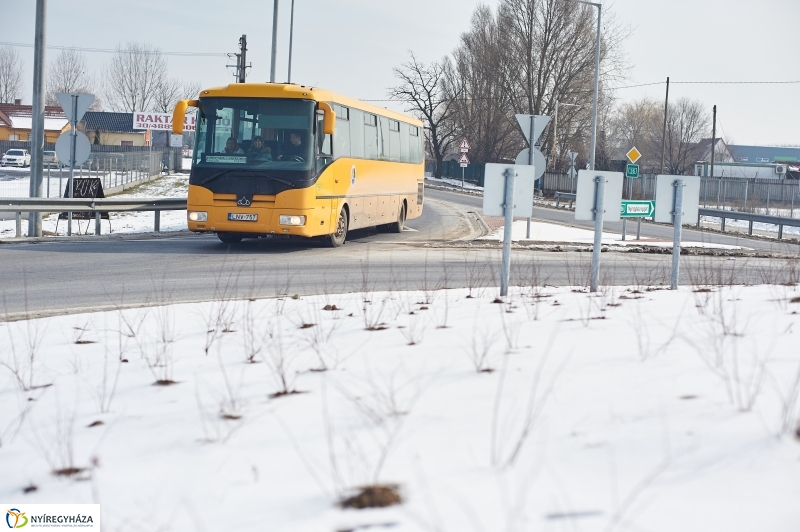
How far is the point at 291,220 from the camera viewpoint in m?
16.9

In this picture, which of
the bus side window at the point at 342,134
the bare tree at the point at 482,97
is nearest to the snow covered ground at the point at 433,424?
the bus side window at the point at 342,134

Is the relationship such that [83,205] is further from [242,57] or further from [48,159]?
[242,57]

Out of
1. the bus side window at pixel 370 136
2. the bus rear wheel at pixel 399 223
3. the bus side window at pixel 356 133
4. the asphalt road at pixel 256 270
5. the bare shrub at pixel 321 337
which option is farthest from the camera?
the bus rear wheel at pixel 399 223

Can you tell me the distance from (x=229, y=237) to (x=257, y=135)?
2950 mm

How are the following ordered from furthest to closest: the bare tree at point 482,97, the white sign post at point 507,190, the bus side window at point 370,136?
the bare tree at point 482,97 → the bus side window at point 370,136 → the white sign post at point 507,190

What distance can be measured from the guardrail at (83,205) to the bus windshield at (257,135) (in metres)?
3.76

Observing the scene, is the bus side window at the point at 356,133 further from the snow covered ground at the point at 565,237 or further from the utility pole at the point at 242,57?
the utility pole at the point at 242,57

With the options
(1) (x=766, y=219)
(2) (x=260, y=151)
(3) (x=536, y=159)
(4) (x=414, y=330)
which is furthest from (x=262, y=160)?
(1) (x=766, y=219)

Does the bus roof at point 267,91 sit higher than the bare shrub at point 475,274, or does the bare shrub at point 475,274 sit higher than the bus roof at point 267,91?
the bus roof at point 267,91

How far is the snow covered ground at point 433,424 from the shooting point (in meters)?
3.70

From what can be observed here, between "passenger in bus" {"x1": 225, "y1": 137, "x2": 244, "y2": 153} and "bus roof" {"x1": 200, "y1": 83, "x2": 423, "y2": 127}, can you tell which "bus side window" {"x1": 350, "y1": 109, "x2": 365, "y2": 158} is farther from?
"passenger in bus" {"x1": 225, "y1": 137, "x2": 244, "y2": 153}

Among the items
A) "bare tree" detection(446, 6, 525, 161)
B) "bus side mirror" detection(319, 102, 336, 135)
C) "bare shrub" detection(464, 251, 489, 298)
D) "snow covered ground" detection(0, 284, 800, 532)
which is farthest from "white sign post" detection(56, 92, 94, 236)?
"bare tree" detection(446, 6, 525, 161)

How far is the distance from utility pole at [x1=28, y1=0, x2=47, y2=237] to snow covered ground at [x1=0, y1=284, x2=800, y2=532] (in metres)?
12.9

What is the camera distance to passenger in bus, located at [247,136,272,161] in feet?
56.1
